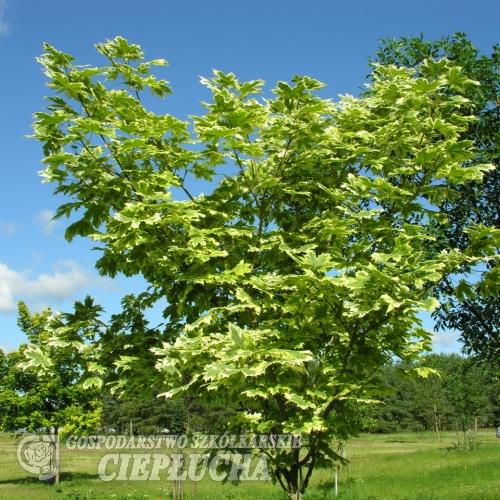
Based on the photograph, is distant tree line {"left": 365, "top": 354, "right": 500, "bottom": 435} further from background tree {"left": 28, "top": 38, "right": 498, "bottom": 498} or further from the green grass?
background tree {"left": 28, "top": 38, "right": 498, "bottom": 498}

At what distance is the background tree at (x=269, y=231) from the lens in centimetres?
455

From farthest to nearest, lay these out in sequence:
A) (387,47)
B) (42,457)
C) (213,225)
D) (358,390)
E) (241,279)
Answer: (42,457) < (387,47) < (213,225) < (241,279) < (358,390)

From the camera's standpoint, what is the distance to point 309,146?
5375 mm

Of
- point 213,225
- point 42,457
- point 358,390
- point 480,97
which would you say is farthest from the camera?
point 42,457

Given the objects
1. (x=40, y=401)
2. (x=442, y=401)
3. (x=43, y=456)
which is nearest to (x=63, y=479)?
(x=43, y=456)

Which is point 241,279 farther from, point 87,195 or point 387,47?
point 387,47

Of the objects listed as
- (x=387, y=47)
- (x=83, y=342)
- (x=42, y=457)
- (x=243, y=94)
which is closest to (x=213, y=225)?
(x=243, y=94)

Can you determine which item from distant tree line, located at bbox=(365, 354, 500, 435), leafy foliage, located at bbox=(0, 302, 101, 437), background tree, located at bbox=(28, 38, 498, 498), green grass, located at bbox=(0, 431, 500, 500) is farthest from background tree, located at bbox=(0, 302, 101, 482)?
background tree, located at bbox=(28, 38, 498, 498)

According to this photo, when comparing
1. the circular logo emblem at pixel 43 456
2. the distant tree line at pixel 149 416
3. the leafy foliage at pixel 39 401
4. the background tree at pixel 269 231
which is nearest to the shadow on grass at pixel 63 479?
the circular logo emblem at pixel 43 456

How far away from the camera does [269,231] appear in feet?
18.5

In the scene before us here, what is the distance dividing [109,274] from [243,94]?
2598mm

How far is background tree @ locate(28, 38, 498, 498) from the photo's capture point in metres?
4.55

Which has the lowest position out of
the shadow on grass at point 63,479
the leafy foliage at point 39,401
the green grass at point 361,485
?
the shadow on grass at point 63,479

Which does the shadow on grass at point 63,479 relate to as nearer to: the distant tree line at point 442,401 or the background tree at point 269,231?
the distant tree line at point 442,401
